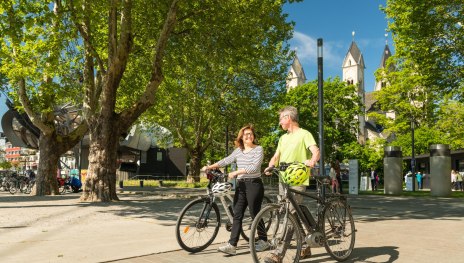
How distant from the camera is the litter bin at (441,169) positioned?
23.2 metres

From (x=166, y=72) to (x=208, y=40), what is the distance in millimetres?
4948

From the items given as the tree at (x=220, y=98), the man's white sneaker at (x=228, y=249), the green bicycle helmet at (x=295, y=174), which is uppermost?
the tree at (x=220, y=98)

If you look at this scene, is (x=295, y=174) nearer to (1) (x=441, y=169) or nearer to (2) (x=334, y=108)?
(1) (x=441, y=169)

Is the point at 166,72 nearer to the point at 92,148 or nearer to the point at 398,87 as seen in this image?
Result: the point at 92,148

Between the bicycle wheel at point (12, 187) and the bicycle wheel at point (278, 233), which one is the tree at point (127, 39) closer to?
the bicycle wheel at point (12, 187)

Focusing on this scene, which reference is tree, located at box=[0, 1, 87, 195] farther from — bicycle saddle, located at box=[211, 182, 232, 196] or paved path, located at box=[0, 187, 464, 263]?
bicycle saddle, located at box=[211, 182, 232, 196]

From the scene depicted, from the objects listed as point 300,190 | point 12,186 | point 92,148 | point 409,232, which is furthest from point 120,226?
point 12,186

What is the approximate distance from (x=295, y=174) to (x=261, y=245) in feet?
3.08

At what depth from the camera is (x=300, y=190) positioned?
5652 millimetres

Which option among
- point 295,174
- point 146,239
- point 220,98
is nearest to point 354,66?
point 220,98

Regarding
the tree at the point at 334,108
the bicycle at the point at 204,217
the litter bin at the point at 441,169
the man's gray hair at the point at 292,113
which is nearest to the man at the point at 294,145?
the man's gray hair at the point at 292,113

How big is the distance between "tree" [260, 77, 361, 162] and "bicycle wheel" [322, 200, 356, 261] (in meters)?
41.6

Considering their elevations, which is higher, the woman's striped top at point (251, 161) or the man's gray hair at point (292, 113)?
the man's gray hair at point (292, 113)

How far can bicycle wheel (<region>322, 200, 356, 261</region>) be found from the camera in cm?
575
